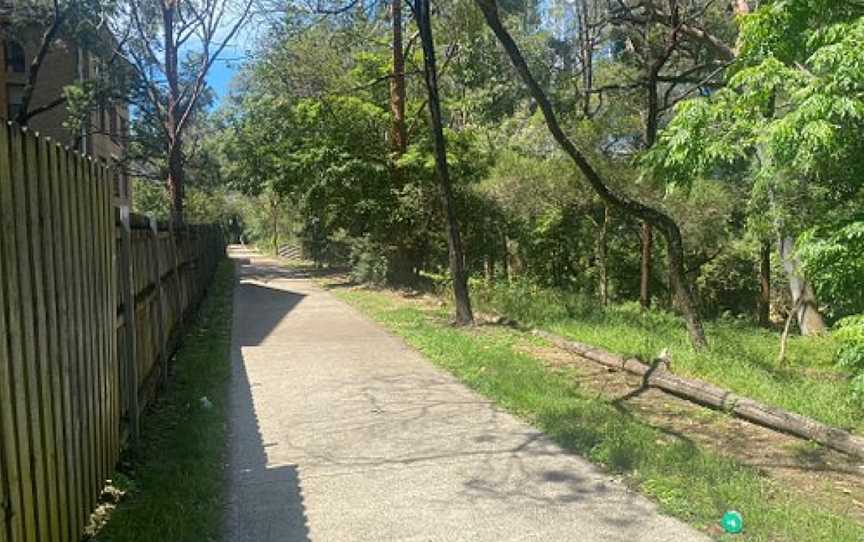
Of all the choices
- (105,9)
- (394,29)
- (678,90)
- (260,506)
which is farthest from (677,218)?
(105,9)

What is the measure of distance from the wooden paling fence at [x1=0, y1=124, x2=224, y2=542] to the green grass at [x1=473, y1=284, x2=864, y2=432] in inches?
234

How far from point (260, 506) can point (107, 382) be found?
125 cm

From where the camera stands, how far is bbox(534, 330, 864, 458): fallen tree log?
6098 mm

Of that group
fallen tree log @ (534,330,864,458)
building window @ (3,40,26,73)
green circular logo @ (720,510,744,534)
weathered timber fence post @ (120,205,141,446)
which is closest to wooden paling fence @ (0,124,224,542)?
weathered timber fence post @ (120,205,141,446)

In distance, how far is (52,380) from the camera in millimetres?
3424

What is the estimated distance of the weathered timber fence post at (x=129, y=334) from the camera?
570 centimetres

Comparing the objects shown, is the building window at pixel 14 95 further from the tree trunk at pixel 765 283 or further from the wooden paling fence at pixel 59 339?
the wooden paling fence at pixel 59 339

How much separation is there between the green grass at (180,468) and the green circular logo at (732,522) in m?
2.92

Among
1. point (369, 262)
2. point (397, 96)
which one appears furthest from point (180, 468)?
point (369, 262)

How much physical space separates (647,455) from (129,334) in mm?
4034

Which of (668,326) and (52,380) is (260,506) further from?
(668,326)

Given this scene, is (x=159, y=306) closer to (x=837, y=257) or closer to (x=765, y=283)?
(x=837, y=257)

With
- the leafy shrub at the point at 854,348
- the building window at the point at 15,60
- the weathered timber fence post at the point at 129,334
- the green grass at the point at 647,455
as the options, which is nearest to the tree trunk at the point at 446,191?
the green grass at the point at 647,455

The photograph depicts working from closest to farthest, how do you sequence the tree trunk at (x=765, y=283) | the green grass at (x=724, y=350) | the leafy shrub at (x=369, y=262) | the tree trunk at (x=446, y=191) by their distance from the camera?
the green grass at (x=724, y=350)
the tree trunk at (x=446, y=191)
the tree trunk at (x=765, y=283)
the leafy shrub at (x=369, y=262)
